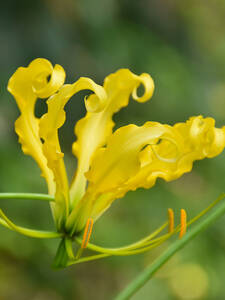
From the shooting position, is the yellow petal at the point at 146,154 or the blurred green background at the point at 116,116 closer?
the yellow petal at the point at 146,154

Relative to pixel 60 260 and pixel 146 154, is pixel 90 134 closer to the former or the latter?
pixel 146 154

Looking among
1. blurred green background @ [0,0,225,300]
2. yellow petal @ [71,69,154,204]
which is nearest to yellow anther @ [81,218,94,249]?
yellow petal @ [71,69,154,204]

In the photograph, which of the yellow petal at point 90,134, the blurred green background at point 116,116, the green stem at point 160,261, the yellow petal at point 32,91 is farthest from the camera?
the blurred green background at point 116,116

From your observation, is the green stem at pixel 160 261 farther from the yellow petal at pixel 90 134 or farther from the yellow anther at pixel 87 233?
the yellow petal at pixel 90 134

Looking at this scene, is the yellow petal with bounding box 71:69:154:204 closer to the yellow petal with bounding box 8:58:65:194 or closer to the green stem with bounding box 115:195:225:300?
the yellow petal with bounding box 8:58:65:194

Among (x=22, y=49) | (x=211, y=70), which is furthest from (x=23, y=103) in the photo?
(x=211, y=70)

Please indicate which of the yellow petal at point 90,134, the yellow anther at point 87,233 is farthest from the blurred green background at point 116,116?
the yellow anther at point 87,233

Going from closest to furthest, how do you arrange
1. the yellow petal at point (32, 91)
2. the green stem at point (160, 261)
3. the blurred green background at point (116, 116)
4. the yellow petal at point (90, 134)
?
the green stem at point (160, 261), the yellow petal at point (32, 91), the yellow petal at point (90, 134), the blurred green background at point (116, 116)

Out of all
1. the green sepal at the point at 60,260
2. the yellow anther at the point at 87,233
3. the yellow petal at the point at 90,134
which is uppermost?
the yellow petal at the point at 90,134
